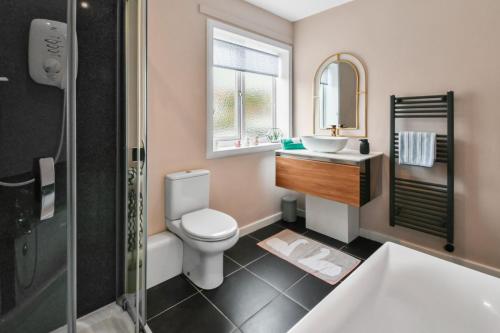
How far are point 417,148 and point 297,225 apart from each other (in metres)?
1.46

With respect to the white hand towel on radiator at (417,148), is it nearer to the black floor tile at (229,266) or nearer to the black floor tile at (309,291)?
the black floor tile at (309,291)

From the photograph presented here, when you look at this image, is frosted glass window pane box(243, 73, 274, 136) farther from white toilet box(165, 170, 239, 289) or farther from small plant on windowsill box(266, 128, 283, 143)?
white toilet box(165, 170, 239, 289)

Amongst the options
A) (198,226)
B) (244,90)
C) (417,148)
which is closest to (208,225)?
(198,226)

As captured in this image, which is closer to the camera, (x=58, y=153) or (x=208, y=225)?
(x=58, y=153)

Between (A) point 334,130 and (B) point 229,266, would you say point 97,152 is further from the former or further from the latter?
(A) point 334,130

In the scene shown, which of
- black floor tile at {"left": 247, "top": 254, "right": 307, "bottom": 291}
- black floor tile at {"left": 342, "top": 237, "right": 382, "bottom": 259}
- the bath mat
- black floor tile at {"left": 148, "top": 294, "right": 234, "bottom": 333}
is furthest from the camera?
black floor tile at {"left": 342, "top": 237, "right": 382, "bottom": 259}

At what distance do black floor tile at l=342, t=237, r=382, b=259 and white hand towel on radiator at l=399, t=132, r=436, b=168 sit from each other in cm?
86

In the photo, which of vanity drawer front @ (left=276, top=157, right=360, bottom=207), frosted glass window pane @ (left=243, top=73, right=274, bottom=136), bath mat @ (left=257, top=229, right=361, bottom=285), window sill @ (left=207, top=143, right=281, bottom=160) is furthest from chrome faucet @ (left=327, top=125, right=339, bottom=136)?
bath mat @ (left=257, top=229, right=361, bottom=285)

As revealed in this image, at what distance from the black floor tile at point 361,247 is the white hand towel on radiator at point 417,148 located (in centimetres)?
86

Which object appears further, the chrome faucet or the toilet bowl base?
the chrome faucet

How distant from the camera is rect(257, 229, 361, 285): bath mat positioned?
84.6 inches

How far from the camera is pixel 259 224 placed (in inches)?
118

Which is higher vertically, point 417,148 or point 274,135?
point 274,135

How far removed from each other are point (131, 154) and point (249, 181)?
1.58m
